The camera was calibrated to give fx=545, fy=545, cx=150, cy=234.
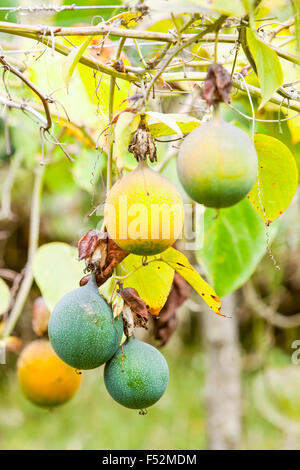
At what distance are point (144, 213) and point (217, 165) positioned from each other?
71 millimetres

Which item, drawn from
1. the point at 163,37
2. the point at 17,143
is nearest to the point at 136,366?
the point at 163,37

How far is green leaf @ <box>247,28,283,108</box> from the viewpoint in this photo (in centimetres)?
42

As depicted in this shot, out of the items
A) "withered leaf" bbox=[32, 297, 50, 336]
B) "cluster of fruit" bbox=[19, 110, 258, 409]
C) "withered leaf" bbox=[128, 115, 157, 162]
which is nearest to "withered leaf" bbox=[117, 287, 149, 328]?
"cluster of fruit" bbox=[19, 110, 258, 409]

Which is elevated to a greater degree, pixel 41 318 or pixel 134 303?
pixel 134 303

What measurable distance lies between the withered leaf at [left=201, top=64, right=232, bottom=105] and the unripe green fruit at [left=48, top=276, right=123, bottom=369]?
0.19 m

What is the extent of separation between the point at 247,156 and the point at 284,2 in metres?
0.17

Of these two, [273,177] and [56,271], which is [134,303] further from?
[56,271]

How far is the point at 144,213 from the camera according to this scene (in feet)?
1.29

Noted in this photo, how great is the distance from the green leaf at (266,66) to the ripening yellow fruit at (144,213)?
0.11 meters

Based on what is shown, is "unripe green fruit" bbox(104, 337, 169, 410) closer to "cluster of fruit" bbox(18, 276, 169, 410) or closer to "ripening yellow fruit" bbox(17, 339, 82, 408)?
"cluster of fruit" bbox(18, 276, 169, 410)

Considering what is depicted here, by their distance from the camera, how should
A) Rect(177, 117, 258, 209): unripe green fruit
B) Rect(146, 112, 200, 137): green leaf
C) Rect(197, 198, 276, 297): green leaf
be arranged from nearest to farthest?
Rect(177, 117, 258, 209): unripe green fruit, Rect(146, 112, 200, 137): green leaf, Rect(197, 198, 276, 297): green leaf

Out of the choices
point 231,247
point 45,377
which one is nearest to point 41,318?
point 45,377

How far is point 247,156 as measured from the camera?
0.36 meters

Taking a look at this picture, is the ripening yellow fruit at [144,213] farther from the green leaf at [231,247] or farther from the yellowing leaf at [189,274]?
the green leaf at [231,247]
